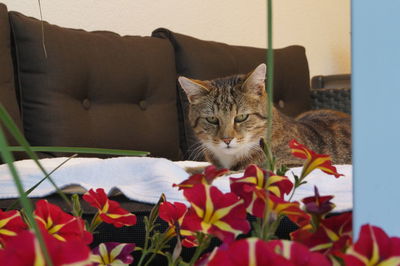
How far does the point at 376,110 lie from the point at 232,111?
60.2 inches

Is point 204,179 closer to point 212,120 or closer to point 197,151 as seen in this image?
point 212,120

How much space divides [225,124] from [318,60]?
74.4 inches

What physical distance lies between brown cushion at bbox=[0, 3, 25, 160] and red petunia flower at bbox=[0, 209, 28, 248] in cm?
140

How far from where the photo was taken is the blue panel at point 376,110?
0.28 meters

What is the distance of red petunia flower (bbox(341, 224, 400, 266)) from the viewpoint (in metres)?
0.22

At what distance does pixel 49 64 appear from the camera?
1874mm

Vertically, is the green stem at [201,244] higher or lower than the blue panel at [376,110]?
lower

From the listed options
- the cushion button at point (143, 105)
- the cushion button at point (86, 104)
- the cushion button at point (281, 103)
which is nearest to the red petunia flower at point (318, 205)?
the cushion button at point (86, 104)

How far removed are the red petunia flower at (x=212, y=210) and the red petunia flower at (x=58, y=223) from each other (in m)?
0.06

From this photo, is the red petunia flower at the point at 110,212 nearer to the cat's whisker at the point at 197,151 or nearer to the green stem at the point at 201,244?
the green stem at the point at 201,244

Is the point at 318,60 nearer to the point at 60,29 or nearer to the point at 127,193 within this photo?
the point at 60,29

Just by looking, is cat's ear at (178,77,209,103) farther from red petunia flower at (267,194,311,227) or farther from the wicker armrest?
red petunia flower at (267,194,311,227)

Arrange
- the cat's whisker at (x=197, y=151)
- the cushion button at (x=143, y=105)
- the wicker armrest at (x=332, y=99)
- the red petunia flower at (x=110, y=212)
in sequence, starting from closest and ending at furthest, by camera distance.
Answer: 1. the red petunia flower at (x=110, y=212)
2. the cat's whisker at (x=197, y=151)
3. the cushion button at (x=143, y=105)
4. the wicker armrest at (x=332, y=99)

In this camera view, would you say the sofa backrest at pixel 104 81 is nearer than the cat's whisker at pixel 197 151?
Yes
